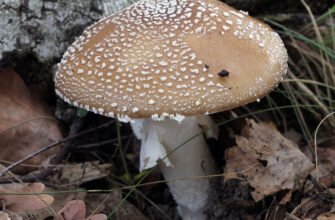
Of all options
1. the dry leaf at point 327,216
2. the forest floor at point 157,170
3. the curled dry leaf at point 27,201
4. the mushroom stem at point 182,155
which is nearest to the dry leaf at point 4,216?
the forest floor at point 157,170

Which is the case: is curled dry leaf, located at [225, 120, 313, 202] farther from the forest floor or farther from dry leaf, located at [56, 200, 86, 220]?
dry leaf, located at [56, 200, 86, 220]

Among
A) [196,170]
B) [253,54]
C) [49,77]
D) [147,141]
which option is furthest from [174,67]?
[49,77]

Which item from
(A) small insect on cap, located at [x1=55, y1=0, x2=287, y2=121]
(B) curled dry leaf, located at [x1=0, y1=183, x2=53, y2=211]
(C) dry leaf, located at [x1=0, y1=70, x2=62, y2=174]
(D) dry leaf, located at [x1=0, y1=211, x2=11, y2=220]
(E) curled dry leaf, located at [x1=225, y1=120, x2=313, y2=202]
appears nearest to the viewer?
(A) small insect on cap, located at [x1=55, y1=0, x2=287, y2=121]

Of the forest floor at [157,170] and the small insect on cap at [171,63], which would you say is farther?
the forest floor at [157,170]

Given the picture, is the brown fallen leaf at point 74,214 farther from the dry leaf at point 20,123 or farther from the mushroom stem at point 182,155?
the dry leaf at point 20,123

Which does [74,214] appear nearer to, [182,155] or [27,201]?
[27,201]

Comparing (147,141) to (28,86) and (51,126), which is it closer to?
(51,126)

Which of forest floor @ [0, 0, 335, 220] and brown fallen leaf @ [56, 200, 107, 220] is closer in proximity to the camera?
brown fallen leaf @ [56, 200, 107, 220]

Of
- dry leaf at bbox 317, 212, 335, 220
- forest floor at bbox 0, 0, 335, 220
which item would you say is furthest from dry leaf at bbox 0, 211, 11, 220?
dry leaf at bbox 317, 212, 335, 220
